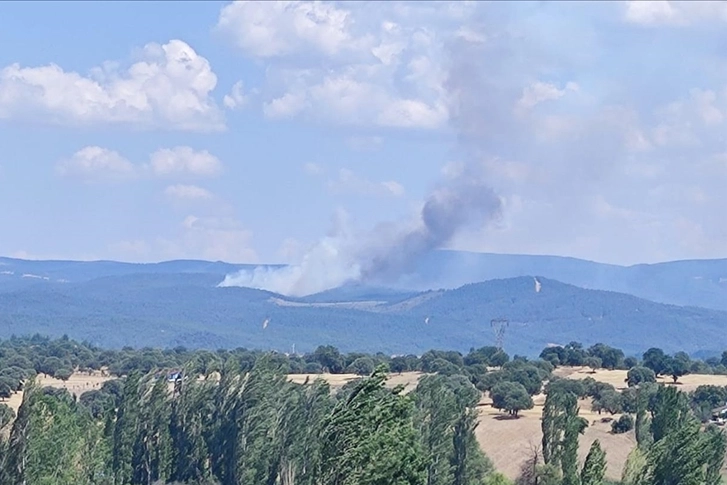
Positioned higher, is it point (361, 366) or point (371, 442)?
point (361, 366)

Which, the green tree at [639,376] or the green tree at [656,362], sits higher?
the green tree at [656,362]

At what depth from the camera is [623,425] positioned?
112875mm

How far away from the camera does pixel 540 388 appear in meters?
141

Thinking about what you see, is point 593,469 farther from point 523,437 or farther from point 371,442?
point 523,437

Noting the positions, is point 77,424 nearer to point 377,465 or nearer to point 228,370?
point 228,370

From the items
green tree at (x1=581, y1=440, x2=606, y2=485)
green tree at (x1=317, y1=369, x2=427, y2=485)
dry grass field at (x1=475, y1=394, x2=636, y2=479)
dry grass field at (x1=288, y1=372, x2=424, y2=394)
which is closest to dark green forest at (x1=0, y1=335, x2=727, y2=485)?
green tree at (x1=581, y1=440, x2=606, y2=485)

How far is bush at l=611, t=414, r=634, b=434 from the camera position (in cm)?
11238

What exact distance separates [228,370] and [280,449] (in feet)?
38.8

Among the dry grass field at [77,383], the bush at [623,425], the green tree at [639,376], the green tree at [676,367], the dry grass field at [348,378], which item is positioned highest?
the green tree at [676,367]

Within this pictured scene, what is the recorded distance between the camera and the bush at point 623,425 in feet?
369

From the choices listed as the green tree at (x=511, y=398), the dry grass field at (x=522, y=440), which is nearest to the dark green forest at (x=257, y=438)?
the dry grass field at (x=522, y=440)

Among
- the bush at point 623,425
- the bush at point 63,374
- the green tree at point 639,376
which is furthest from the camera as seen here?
→ the bush at point 63,374

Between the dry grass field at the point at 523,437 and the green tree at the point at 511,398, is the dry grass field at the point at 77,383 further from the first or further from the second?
the green tree at the point at 511,398

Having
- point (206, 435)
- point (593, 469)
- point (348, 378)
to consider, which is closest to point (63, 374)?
Result: point (348, 378)
